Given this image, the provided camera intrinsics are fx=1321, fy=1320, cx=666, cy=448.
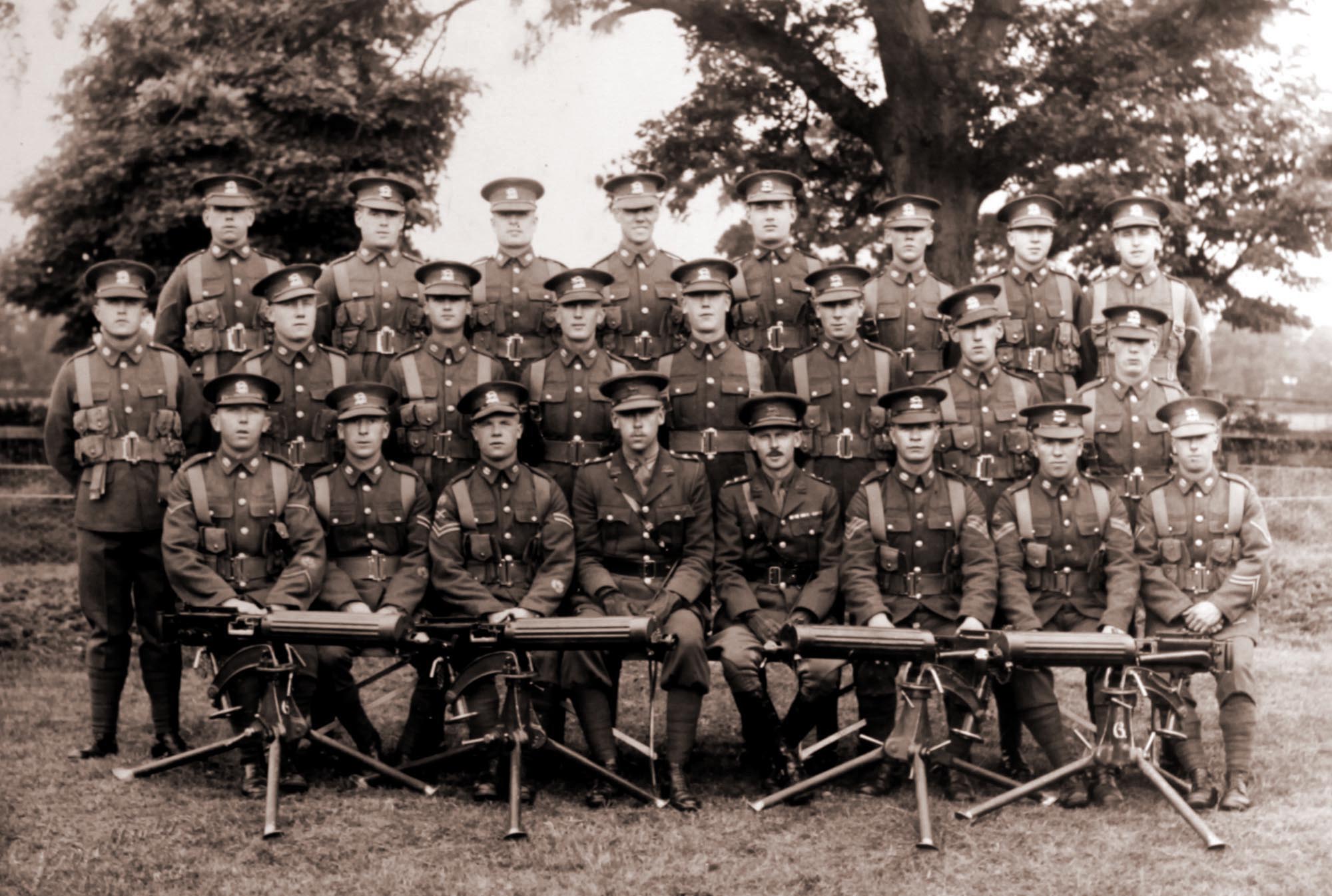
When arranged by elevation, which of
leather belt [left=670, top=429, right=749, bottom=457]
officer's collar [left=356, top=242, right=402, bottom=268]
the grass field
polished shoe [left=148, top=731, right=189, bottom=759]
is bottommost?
the grass field

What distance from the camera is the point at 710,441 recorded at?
22.7 feet

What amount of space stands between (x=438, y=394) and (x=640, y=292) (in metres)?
1.30

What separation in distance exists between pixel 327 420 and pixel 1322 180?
10121mm

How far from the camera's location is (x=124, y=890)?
4.74 m

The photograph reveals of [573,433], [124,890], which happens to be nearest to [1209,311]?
[573,433]

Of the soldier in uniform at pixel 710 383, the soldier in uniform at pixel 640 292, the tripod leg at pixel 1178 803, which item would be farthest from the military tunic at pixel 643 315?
A: the tripod leg at pixel 1178 803

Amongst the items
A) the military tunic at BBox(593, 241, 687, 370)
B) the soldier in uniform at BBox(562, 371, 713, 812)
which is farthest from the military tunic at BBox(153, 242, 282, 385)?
the soldier in uniform at BBox(562, 371, 713, 812)

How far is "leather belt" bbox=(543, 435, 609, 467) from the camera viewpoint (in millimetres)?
6898

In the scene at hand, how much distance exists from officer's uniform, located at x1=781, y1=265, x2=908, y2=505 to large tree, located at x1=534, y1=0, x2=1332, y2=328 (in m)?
5.93

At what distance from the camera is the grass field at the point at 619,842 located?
484 centimetres

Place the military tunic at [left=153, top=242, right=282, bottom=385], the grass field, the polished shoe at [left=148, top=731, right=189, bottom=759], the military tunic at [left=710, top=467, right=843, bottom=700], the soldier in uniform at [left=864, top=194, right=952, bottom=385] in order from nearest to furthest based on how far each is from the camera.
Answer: the grass field → the military tunic at [left=710, top=467, right=843, bottom=700] → the polished shoe at [left=148, top=731, right=189, bottom=759] → the military tunic at [left=153, top=242, right=282, bottom=385] → the soldier in uniform at [left=864, top=194, right=952, bottom=385]

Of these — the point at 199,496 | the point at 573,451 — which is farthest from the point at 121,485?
the point at 573,451

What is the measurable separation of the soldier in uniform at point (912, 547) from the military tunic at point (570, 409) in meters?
1.42

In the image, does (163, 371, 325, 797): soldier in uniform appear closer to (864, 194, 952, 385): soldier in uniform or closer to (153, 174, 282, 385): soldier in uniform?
(153, 174, 282, 385): soldier in uniform
